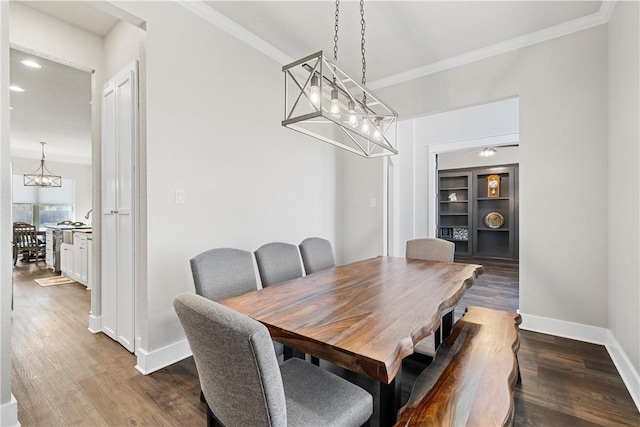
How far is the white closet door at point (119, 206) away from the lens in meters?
2.31

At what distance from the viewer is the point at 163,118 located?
220 centimetres

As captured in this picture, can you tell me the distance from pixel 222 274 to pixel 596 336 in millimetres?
3163

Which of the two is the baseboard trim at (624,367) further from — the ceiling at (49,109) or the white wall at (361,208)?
the ceiling at (49,109)

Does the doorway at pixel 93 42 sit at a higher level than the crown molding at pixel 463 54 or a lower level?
lower

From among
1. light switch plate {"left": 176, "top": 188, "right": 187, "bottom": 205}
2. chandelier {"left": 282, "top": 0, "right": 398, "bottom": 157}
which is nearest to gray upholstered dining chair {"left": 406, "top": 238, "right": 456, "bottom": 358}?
chandelier {"left": 282, "top": 0, "right": 398, "bottom": 157}

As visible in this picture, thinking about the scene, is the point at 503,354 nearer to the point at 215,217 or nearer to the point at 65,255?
the point at 215,217

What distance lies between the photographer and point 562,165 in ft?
8.89

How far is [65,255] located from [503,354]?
6.35 m

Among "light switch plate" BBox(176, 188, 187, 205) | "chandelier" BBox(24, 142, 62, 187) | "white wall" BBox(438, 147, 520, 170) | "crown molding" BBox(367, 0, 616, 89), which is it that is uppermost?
"crown molding" BBox(367, 0, 616, 89)

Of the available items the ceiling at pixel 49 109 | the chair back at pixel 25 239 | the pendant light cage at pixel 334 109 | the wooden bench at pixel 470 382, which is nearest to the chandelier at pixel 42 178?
the ceiling at pixel 49 109

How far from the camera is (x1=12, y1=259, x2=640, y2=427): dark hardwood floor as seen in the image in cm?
162

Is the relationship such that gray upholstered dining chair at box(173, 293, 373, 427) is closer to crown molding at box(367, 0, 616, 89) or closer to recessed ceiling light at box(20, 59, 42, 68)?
crown molding at box(367, 0, 616, 89)

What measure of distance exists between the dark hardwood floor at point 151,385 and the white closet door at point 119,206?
0.88 ft

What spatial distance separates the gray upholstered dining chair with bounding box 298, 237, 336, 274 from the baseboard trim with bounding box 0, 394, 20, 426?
181 cm
